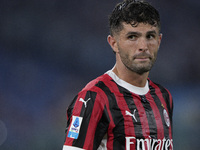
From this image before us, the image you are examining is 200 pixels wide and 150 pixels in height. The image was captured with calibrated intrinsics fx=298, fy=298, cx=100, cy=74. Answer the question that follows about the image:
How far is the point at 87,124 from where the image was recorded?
1.77 m

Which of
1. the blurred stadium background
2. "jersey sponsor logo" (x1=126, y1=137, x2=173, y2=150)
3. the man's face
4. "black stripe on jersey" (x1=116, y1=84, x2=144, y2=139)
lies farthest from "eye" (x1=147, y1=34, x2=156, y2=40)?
the blurred stadium background

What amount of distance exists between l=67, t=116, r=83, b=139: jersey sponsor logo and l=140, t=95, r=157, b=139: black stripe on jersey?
471 mm

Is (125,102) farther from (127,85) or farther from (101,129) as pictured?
(101,129)

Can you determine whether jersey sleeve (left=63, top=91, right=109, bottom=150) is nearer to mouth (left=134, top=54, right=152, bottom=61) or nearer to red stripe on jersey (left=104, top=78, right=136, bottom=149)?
red stripe on jersey (left=104, top=78, right=136, bottom=149)

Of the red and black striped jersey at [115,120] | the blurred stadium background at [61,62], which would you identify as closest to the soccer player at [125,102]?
the red and black striped jersey at [115,120]

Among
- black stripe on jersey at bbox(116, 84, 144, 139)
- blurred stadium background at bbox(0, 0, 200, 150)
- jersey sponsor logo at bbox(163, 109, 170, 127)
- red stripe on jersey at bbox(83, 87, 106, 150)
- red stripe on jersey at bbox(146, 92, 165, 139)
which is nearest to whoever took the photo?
red stripe on jersey at bbox(83, 87, 106, 150)

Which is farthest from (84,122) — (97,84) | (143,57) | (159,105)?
(159,105)

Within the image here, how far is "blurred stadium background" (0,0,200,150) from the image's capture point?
561cm

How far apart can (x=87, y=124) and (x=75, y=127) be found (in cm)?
8

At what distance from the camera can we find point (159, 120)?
202 cm

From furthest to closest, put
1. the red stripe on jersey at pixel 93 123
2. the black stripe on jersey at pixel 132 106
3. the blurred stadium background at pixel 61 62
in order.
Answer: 1. the blurred stadium background at pixel 61 62
2. the black stripe on jersey at pixel 132 106
3. the red stripe on jersey at pixel 93 123

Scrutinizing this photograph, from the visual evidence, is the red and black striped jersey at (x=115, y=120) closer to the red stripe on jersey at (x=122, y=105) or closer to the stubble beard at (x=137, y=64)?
the red stripe on jersey at (x=122, y=105)

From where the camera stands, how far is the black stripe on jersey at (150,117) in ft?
6.32

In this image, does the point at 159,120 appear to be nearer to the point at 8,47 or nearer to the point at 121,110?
the point at 121,110
